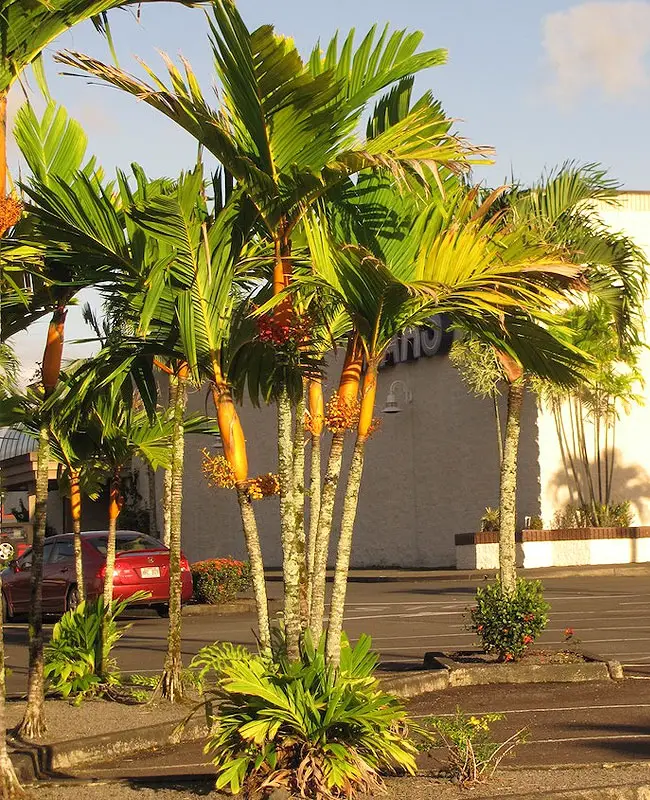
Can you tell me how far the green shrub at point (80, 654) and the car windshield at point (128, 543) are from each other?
993 cm

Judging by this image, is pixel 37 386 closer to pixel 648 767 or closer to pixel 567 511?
pixel 648 767

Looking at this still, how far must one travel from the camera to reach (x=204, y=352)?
7.84 m

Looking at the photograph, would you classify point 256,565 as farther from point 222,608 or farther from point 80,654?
point 222,608

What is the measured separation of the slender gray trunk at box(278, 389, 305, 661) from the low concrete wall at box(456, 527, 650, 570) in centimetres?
2267

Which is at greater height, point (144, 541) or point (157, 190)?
point (157, 190)

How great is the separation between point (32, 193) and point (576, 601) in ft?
49.8

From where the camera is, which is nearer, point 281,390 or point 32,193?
point 281,390

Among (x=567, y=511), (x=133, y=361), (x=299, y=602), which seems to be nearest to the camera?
(x=299, y=602)

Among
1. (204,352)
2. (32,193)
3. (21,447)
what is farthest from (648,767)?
(21,447)

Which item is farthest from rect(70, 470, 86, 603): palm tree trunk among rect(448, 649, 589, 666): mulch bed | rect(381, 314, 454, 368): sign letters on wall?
rect(381, 314, 454, 368): sign letters on wall

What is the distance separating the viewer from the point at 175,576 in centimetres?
1073

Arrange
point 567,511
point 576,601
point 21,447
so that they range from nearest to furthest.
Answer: point 576,601, point 567,511, point 21,447

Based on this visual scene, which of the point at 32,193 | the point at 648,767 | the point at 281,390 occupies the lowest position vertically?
the point at 648,767

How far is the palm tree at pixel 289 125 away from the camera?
682 centimetres
